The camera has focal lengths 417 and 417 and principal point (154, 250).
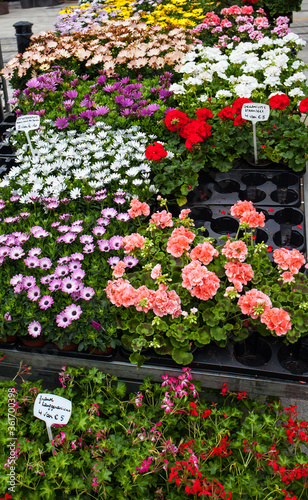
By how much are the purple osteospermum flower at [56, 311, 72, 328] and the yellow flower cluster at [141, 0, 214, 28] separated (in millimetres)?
4201

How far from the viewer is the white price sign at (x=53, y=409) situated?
1.60 m

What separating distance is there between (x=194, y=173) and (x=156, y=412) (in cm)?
161

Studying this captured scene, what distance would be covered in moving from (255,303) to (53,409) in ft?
3.06

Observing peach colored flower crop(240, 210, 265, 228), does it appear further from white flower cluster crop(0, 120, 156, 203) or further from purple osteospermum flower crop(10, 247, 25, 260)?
purple osteospermum flower crop(10, 247, 25, 260)

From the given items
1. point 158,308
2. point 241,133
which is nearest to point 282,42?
point 241,133

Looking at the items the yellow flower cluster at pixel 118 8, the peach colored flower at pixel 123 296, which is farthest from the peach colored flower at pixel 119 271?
the yellow flower cluster at pixel 118 8

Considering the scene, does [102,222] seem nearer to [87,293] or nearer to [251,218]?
[87,293]

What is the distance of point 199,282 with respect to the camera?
186cm

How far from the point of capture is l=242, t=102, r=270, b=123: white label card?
8.66 ft

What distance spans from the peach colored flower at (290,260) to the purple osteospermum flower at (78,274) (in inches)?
37.7

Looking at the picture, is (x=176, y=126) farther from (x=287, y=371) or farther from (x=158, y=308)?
(x=287, y=371)

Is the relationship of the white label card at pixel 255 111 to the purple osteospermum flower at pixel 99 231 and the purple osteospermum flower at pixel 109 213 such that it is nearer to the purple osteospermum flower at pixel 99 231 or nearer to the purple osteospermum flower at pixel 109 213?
the purple osteospermum flower at pixel 109 213

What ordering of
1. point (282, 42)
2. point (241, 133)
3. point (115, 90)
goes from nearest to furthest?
point (241, 133)
point (115, 90)
point (282, 42)

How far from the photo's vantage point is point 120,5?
587 centimetres
